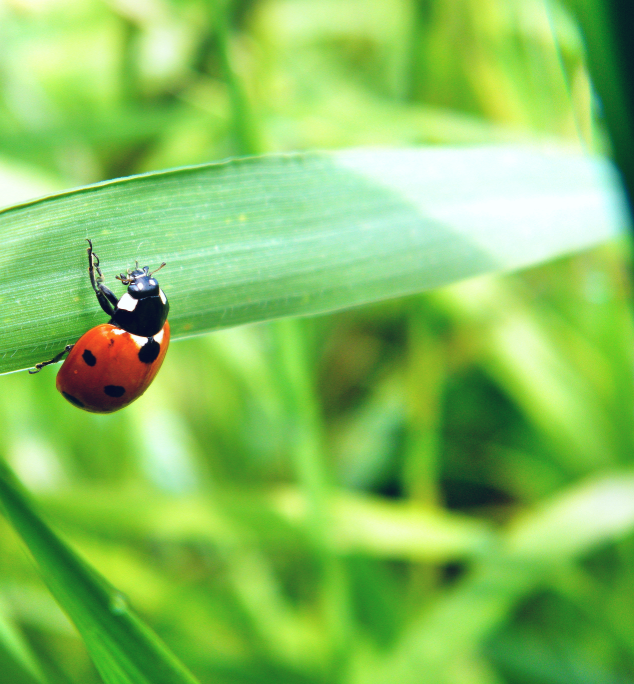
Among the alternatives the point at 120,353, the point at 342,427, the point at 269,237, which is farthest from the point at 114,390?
the point at 342,427

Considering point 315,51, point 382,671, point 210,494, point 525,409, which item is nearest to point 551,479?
point 525,409

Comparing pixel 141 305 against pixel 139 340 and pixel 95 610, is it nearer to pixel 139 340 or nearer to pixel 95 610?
pixel 139 340

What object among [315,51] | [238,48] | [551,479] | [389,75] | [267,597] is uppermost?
[315,51]

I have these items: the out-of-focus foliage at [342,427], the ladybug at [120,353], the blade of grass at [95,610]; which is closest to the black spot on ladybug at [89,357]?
the ladybug at [120,353]

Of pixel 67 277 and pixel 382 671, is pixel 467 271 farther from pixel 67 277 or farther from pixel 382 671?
pixel 382 671

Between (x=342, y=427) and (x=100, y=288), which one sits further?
(x=342, y=427)

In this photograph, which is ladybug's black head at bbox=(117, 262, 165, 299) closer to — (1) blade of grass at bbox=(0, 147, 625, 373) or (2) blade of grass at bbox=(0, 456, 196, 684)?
(1) blade of grass at bbox=(0, 147, 625, 373)
